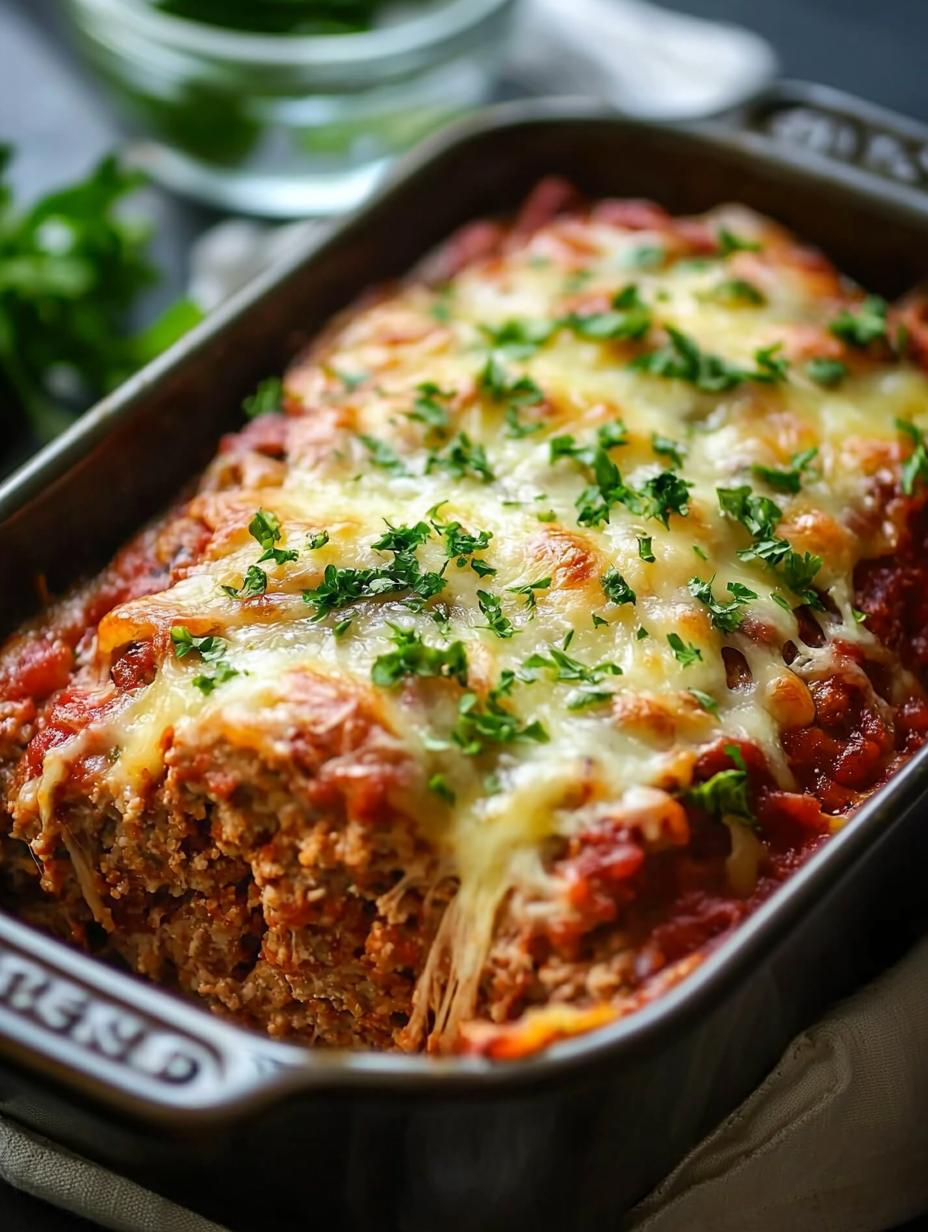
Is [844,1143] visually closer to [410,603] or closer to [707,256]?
[410,603]

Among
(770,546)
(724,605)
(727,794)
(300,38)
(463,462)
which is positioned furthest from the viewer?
(300,38)

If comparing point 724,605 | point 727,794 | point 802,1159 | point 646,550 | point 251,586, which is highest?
point 251,586

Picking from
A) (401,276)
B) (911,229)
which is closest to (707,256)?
(911,229)

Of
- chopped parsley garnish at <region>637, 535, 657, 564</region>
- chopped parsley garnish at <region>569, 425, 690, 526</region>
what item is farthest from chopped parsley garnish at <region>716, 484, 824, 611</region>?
chopped parsley garnish at <region>637, 535, 657, 564</region>

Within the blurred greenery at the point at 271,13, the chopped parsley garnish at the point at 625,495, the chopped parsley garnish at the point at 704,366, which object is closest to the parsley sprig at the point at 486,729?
the chopped parsley garnish at the point at 625,495

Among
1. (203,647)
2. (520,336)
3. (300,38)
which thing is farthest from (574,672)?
(300,38)

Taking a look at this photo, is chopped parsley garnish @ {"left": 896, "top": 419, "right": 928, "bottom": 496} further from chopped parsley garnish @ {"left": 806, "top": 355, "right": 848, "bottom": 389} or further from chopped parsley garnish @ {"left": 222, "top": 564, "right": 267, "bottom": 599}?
chopped parsley garnish @ {"left": 222, "top": 564, "right": 267, "bottom": 599}

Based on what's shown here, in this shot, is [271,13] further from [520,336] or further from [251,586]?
[251,586]
